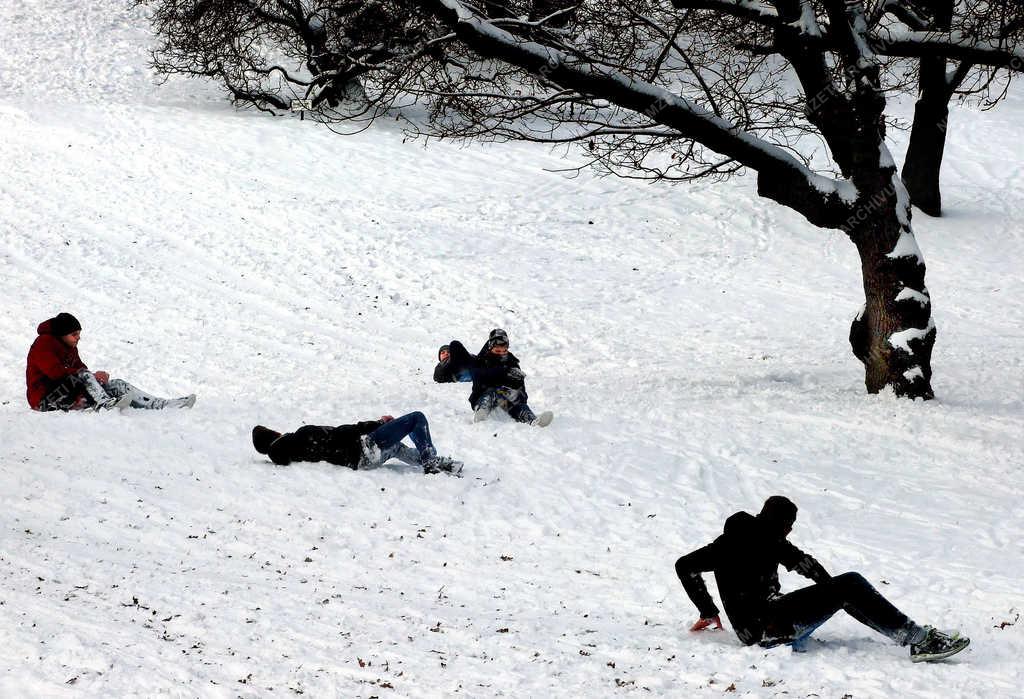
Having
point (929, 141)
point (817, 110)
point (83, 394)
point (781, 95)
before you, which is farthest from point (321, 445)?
point (929, 141)

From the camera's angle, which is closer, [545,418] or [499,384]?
[545,418]

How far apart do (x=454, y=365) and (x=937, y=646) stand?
780 cm

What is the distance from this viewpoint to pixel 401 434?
9727 millimetres

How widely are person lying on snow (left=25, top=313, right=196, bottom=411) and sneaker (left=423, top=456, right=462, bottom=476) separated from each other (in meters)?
3.63

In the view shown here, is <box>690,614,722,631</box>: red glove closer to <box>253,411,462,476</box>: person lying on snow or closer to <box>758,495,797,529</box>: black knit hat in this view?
<box>758,495,797,529</box>: black knit hat

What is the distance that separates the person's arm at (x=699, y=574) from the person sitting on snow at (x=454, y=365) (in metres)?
6.75

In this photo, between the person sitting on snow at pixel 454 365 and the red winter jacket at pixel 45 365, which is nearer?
the red winter jacket at pixel 45 365

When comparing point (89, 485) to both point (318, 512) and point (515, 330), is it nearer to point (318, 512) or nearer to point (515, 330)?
point (318, 512)

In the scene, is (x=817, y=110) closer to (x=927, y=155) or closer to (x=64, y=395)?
(x=64, y=395)

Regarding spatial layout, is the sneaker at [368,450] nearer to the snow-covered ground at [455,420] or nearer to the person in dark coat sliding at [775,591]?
the snow-covered ground at [455,420]

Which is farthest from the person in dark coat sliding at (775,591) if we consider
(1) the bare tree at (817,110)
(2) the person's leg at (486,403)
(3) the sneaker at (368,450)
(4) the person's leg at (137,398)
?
(4) the person's leg at (137,398)

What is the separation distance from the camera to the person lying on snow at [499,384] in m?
11.3

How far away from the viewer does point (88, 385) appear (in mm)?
11336

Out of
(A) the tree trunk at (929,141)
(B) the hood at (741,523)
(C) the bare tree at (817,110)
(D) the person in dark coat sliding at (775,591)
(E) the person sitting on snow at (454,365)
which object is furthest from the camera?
(A) the tree trunk at (929,141)
